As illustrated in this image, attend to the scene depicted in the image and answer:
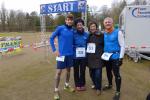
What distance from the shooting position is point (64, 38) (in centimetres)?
715

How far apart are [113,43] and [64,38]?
120 cm

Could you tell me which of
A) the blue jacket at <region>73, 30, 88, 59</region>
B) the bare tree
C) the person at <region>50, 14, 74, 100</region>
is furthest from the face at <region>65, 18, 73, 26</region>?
the bare tree

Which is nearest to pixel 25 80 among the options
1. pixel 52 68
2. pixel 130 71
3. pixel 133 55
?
pixel 52 68

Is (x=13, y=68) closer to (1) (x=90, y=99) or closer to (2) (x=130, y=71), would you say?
(2) (x=130, y=71)

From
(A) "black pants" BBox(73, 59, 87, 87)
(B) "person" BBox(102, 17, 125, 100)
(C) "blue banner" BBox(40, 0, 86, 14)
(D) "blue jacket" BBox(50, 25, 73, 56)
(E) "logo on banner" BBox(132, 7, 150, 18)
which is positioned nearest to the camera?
(B) "person" BBox(102, 17, 125, 100)

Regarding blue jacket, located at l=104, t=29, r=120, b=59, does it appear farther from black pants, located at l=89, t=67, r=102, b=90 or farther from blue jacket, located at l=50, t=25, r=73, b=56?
blue jacket, located at l=50, t=25, r=73, b=56

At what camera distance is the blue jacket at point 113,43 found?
687 cm

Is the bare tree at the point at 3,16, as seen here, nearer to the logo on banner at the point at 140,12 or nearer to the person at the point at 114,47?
the logo on banner at the point at 140,12

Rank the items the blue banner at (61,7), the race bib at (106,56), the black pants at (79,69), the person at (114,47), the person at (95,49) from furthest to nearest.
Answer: the blue banner at (61,7), the black pants at (79,69), the person at (95,49), the race bib at (106,56), the person at (114,47)

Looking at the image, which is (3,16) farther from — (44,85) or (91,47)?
(91,47)

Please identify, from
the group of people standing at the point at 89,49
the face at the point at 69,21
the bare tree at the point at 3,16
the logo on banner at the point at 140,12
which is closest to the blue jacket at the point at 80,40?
the group of people standing at the point at 89,49

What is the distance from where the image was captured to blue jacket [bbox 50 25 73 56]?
7105 mm

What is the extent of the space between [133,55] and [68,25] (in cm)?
763

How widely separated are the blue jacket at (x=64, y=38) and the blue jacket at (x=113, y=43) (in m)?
0.90
